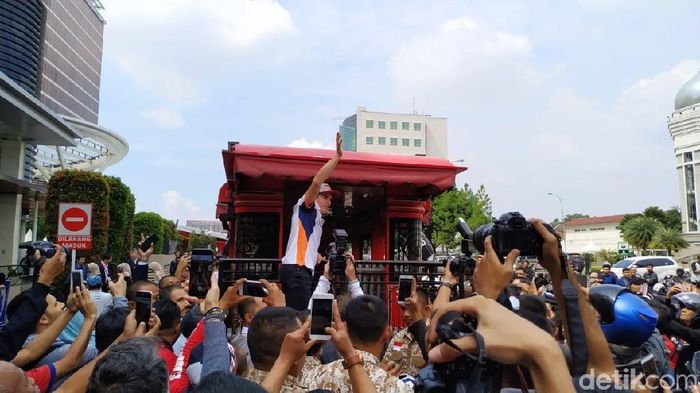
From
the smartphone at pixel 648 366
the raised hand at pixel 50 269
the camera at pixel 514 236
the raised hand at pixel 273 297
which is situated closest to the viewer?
the camera at pixel 514 236

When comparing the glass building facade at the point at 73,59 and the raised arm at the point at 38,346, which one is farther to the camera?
the glass building facade at the point at 73,59

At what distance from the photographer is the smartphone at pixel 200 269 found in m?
3.41

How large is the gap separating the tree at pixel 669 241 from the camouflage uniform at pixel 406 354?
4988 centimetres

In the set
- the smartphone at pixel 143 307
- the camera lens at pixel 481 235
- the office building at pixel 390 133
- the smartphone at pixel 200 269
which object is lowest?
the smartphone at pixel 143 307

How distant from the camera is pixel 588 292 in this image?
2.61 metres

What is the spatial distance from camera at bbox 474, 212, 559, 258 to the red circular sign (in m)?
7.56

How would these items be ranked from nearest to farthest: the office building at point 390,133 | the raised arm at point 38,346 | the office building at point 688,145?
the raised arm at point 38,346 < the office building at point 688,145 < the office building at point 390,133

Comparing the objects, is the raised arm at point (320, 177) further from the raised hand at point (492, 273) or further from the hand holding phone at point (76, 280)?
the raised hand at point (492, 273)

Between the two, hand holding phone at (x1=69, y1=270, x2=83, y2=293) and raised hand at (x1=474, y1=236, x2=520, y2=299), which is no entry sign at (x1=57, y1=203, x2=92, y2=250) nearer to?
hand holding phone at (x1=69, y1=270, x2=83, y2=293)

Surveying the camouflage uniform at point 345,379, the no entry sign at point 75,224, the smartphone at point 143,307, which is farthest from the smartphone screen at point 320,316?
the no entry sign at point 75,224

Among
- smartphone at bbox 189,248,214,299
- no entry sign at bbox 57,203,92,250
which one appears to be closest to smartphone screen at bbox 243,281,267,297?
smartphone at bbox 189,248,214,299

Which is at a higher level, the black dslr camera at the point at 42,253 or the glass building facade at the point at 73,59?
the glass building facade at the point at 73,59

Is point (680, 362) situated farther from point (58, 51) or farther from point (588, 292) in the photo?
point (58, 51)

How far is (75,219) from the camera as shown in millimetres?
7898
